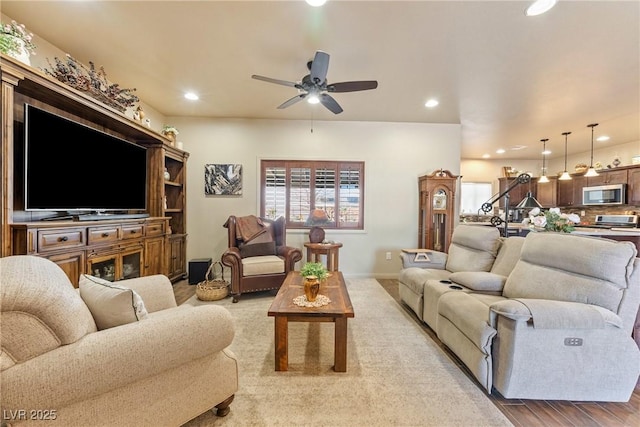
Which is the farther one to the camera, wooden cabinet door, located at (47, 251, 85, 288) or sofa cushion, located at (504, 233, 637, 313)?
wooden cabinet door, located at (47, 251, 85, 288)

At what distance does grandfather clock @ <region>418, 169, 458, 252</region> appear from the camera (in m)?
4.29

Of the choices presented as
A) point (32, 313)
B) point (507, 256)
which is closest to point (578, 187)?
point (507, 256)

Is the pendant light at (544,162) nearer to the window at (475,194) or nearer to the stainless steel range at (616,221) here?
the window at (475,194)

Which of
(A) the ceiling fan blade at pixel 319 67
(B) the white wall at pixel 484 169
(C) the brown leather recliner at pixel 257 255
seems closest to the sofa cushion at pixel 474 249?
(C) the brown leather recliner at pixel 257 255

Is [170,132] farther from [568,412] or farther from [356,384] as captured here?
[568,412]

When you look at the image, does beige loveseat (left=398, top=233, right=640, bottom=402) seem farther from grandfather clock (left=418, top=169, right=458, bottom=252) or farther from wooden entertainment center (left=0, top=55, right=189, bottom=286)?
wooden entertainment center (left=0, top=55, right=189, bottom=286)

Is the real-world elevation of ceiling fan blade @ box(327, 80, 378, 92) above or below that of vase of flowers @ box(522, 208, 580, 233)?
above

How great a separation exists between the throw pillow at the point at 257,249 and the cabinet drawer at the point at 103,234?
4.64 feet

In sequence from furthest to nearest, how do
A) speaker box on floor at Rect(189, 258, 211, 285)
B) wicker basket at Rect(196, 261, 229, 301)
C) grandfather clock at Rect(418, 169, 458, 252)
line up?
grandfather clock at Rect(418, 169, 458, 252), speaker box on floor at Rect(189, 258, 211, 285), wicker basket at Rect(196, 261, 229, 301)

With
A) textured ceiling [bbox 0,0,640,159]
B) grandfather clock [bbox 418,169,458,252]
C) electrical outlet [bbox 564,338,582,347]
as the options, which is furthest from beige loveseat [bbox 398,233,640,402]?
grandfather clock [bbox 418,169,458,252]

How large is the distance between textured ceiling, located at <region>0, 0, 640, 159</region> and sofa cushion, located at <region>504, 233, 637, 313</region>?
1.75 metres

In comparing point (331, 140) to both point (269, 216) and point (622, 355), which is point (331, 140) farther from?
point (622, 355)

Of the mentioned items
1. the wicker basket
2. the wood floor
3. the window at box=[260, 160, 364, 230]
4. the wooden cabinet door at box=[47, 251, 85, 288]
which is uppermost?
the window at box=[260, 160, 364, 230]

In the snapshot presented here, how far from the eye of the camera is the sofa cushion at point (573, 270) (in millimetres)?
1572
